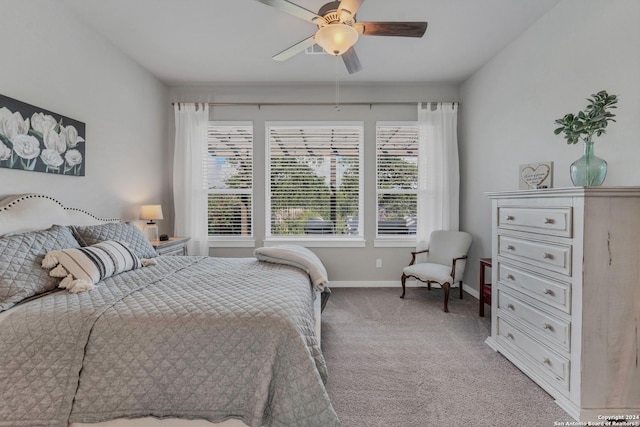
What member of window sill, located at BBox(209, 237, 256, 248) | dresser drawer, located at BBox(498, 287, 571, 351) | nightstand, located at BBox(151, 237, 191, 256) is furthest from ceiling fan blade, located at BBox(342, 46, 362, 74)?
window sill, located at BBox(209, 237, 256, 248)

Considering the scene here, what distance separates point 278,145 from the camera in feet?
13.9

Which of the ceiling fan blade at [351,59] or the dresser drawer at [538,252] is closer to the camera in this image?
the dresser drawer at [538,252]

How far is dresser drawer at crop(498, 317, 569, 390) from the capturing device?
1.78 metres

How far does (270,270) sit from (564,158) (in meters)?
2.60

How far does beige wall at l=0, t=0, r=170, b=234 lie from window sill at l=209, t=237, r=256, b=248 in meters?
0.92

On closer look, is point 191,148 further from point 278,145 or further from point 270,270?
point 270,270

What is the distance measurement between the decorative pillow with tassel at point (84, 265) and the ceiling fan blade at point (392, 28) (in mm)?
2296

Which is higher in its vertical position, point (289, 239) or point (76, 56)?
point (76, 56)

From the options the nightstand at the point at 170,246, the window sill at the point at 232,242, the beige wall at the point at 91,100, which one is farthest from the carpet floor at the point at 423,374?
the beige wall at the point at 91,100

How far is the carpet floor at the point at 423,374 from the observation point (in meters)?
1.72

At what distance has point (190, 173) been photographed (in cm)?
410

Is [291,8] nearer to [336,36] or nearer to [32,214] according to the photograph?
[336,36]

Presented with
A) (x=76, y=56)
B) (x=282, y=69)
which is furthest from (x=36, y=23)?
(x=282, y=69)

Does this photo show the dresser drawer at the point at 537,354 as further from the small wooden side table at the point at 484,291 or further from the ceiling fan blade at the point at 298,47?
the ceiling fan blade at the point at 298,47
